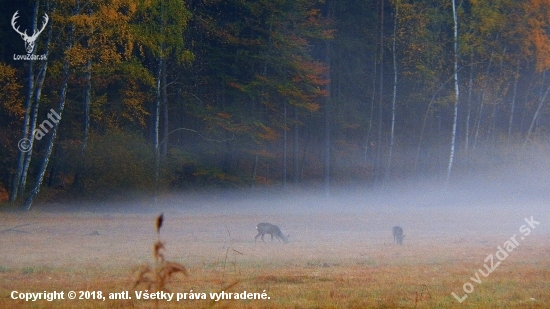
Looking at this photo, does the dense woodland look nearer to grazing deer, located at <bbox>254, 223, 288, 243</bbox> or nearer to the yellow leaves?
the yellow leaves

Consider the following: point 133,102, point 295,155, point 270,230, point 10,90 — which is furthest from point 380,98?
point 270,230

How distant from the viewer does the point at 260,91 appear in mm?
41500

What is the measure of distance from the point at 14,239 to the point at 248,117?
21.5 meters

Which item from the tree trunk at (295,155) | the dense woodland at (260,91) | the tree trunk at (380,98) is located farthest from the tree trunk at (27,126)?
the tree trunk at (380,98)

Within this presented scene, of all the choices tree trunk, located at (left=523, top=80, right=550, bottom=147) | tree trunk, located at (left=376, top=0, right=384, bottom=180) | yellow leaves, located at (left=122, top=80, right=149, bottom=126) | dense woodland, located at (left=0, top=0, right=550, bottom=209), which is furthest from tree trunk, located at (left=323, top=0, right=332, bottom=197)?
tree trunk, located at (left=523, top=80, right=550, bottom=147)

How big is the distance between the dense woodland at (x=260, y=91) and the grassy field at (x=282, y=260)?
16.0 ft

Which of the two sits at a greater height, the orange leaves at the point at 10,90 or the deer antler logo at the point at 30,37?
the deer antler logo at the point at 30,37

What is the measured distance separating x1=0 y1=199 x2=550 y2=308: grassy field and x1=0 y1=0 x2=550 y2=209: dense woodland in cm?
487

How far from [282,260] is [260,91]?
2461 cm

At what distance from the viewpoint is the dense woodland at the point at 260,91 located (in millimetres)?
31578

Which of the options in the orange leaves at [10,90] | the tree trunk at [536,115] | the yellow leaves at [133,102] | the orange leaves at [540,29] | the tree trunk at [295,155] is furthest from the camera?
the tree trunk at [536,115]

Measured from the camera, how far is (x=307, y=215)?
1400 inches

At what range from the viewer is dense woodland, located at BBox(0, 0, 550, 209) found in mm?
31578

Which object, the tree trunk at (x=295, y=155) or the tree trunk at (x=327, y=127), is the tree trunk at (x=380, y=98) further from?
the tree trunk at (x=295, y=155)
